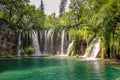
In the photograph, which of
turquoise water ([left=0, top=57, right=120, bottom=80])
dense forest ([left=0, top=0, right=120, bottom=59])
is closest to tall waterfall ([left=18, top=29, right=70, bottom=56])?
dense forest ([left=0, top=0, right=120, bottom=59])

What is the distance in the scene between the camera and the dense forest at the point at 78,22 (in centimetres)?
2692

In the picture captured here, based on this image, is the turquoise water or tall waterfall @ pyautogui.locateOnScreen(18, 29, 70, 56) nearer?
the turquoise water

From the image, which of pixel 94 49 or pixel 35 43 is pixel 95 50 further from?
pixel 35 43

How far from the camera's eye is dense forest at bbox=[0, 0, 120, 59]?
26922 mm

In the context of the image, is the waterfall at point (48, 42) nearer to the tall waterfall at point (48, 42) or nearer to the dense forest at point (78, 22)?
the tall waterfall at point (48, 42)

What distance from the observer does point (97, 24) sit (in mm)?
27719

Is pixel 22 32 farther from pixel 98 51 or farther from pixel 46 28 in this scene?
pixel 98 51

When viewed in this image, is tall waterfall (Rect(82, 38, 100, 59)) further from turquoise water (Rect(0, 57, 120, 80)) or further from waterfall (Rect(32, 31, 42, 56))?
waterfall (Rect(32, 31, 42, 56))

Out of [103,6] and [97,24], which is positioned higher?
[103,6]

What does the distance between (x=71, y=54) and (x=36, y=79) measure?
28.3 meters

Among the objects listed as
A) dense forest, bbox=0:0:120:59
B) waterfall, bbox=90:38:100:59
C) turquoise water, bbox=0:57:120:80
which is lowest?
turquoise water, bbox=0:57:120:80

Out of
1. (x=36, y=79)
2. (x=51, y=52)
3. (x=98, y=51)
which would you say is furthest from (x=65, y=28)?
(x=36, y=79)

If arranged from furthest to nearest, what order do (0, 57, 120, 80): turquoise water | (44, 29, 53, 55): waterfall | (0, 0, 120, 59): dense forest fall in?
(44, 29, 53, 55): waterfall, (0, 0, 120, 59): dense forest, (0, 57, 120, 80): turquoise water

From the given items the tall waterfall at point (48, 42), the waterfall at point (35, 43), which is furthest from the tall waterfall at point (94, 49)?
the waterfall at point (35, 43)
